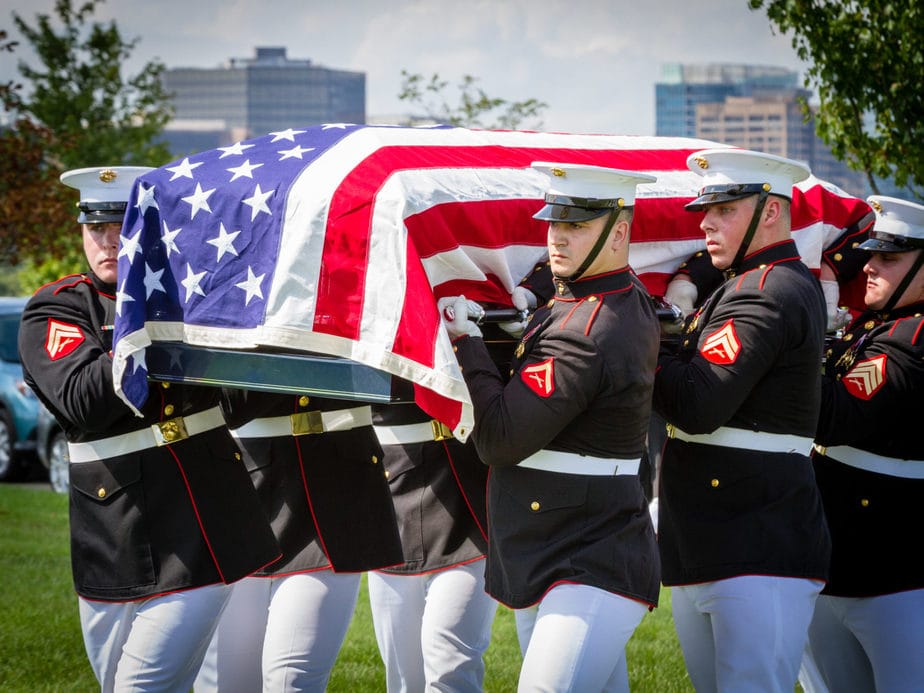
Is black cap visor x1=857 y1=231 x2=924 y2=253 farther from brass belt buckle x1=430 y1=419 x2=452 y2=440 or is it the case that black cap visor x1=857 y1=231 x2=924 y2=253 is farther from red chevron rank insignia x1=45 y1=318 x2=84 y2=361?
red chevron rank insignia x1=45 y1=318 x2=84 y2=361

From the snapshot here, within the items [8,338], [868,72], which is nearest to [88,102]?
[8,338]

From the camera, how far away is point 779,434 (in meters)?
3.94

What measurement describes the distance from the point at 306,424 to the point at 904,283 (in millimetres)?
2097

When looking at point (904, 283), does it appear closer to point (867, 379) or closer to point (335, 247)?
point (867, 379)

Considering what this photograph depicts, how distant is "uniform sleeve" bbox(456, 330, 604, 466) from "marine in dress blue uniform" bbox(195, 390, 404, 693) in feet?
3.21

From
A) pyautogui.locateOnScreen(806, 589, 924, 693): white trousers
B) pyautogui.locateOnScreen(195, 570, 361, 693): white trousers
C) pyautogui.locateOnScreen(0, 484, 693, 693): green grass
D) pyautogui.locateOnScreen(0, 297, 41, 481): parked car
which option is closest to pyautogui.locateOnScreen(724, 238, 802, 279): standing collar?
pyautogui.locateOnScreen(806, 589, 924, 693): white trousers

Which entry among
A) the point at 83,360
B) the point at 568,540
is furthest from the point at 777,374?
the point at 83,360

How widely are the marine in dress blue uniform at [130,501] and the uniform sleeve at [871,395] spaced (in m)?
1.91

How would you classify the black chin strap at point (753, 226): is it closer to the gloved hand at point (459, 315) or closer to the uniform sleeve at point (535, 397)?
the uniform sleeve at point (535, 397)

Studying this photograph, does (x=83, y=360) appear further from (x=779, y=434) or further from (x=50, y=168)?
(x=50, y=168)

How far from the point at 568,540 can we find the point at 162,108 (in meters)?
18.1

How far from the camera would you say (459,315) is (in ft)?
12.1

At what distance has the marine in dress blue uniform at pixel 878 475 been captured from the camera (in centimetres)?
426

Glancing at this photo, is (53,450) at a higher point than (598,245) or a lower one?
lower
